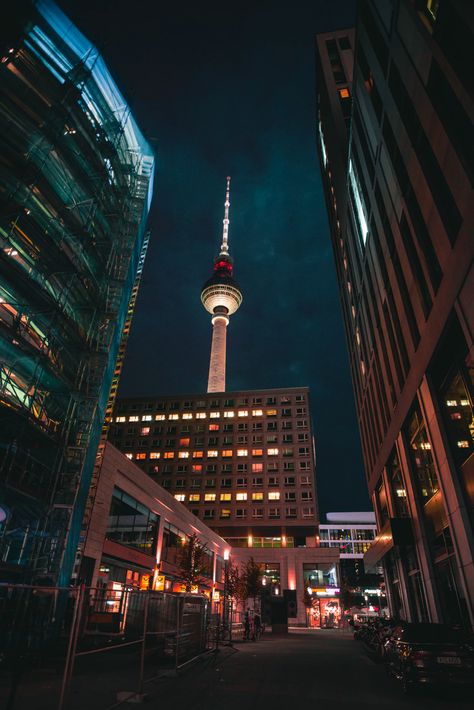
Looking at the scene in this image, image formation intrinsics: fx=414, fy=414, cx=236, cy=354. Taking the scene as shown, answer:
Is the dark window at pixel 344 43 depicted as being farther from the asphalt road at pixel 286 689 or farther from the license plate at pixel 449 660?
the asphalt road at pixel 286 689

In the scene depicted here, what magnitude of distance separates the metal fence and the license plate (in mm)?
6605

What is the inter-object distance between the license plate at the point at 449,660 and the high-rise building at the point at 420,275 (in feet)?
23.9

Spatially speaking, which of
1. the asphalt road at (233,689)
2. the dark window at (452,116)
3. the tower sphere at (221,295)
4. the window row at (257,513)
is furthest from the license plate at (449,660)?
the tower sphere at (221,295)

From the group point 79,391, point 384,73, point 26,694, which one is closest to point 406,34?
point 384,73

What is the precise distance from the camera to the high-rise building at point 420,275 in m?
15.3

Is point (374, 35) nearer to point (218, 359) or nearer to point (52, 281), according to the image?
point (52, 281)

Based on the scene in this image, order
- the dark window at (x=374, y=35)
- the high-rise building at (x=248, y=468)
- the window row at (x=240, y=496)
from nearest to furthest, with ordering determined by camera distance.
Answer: the dark window at (x=374, y=35) → the high-rise building at (x=248, y=468) → the window row at (x=240, y=496)

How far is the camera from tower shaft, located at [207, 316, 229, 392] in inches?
3967

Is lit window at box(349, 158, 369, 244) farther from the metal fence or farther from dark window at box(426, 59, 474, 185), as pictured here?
the metal fence

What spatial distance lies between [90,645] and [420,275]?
22.2m

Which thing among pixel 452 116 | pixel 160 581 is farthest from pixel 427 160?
pixel 160 581

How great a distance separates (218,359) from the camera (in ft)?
350

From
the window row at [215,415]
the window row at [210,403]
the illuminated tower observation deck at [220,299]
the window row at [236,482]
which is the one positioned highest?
the illuminated tower observation deck at [220,299]

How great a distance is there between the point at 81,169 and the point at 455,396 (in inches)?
941
